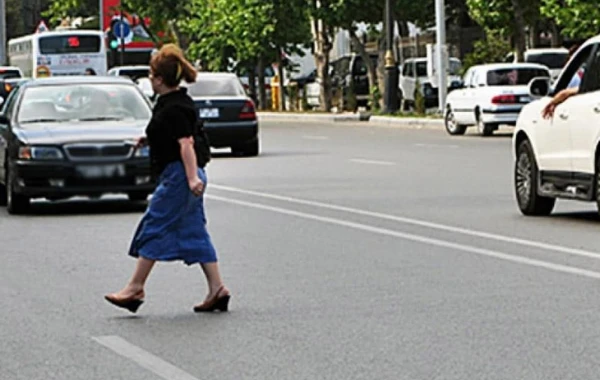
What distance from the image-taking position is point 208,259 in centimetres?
1119

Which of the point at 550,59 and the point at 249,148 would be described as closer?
the point at 249,148

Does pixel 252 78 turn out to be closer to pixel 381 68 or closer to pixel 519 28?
pixel 381 68

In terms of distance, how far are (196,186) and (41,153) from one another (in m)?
8.88

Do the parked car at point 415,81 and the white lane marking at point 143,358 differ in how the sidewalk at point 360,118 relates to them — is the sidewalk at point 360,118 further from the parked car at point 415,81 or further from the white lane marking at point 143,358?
the white lane marking at point 143,358

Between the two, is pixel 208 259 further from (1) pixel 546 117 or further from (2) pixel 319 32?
(2) pixel 319 32

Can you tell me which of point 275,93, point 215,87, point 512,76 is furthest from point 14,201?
point 275,93

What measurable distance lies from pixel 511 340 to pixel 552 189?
817 centimetres

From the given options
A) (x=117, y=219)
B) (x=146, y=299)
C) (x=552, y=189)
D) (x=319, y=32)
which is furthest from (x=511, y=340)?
(x=319, y=32)

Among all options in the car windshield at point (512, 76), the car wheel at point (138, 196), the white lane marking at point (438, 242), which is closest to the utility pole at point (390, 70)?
the car windshield at point (512, 76)

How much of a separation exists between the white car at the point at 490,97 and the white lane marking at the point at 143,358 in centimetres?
2980

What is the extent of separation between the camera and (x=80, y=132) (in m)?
19.8

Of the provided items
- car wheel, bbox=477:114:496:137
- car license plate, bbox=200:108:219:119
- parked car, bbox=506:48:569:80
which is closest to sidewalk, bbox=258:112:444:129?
parked car, bbox=506:48:569:80

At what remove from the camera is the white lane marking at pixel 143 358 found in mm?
8867

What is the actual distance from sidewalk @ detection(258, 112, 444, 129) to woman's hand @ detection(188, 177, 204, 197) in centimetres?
3627
